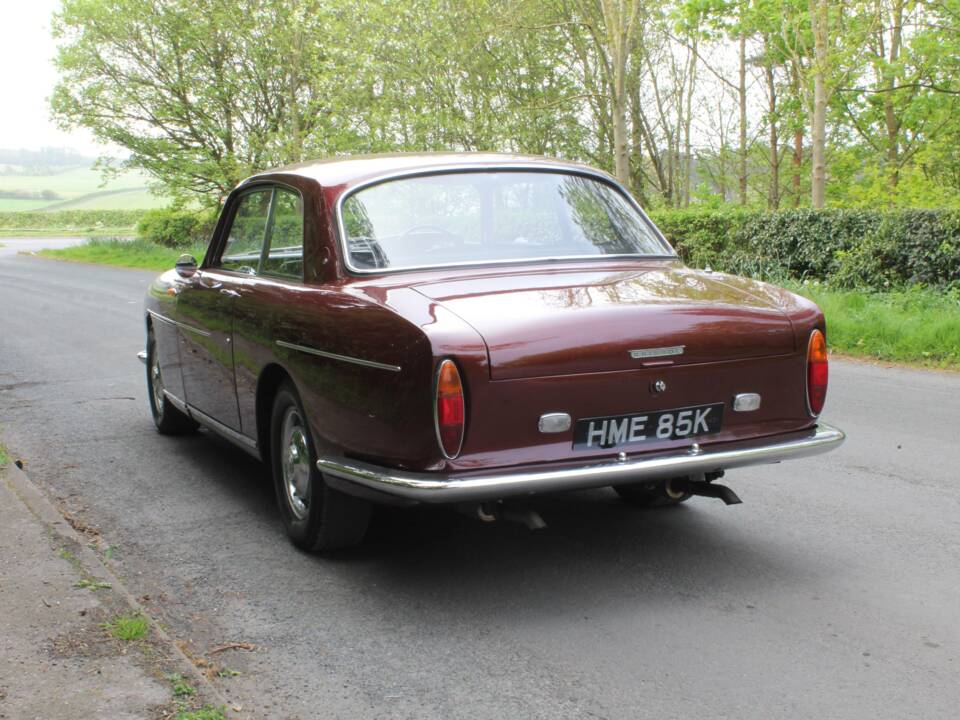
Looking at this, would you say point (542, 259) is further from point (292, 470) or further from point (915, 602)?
point (915, 602)

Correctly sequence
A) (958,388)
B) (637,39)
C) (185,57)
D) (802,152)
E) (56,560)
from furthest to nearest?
(185,57), (802,152), (637,39), (958,388), (56,560)

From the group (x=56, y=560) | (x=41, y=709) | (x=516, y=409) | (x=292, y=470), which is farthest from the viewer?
(x=292, y=470)

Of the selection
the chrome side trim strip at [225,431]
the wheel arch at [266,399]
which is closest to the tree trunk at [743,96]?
the chrome side trim strip at [225,431]

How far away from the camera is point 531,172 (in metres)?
5.43

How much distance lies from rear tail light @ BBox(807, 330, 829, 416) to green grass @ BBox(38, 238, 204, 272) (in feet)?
82.4

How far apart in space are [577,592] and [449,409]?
0.97 meters

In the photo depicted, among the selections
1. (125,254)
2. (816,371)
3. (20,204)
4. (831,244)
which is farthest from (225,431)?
(20,204)

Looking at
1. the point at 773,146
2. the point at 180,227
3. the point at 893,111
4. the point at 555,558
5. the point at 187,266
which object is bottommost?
the point at 555,558

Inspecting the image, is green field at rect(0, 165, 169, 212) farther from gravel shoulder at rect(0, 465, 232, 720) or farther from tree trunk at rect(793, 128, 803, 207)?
gravel shoulder at rect(0, 465, 232, 720)

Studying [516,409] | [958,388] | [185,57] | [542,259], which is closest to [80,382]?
[542,259]

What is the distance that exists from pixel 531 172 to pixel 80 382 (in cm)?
590

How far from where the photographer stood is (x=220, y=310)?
564 centimetres

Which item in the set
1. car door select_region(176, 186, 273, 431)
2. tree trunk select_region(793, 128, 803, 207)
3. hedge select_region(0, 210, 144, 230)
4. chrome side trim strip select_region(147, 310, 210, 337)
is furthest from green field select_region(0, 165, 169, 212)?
car door select_region(176, 186, 273, 431)

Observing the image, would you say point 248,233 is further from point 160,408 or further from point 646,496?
point 646,496
